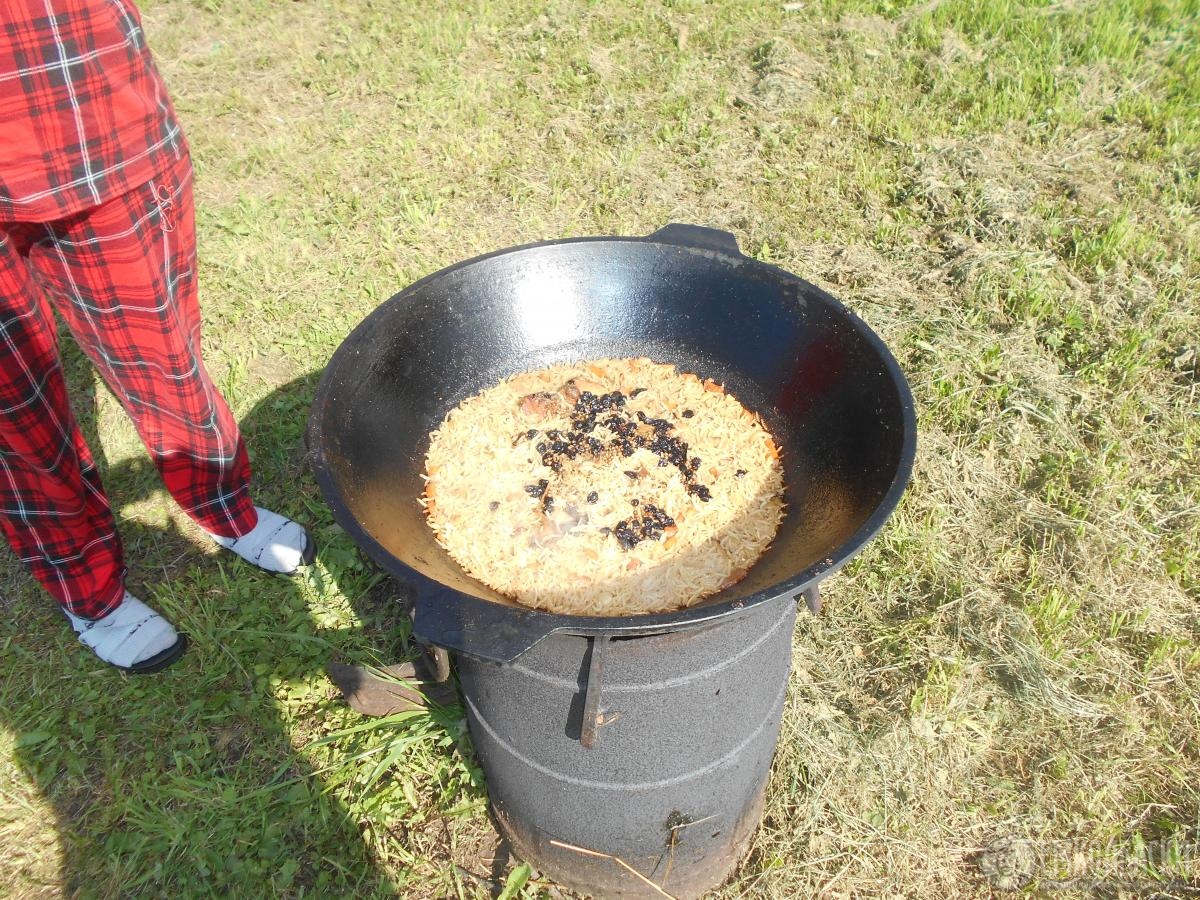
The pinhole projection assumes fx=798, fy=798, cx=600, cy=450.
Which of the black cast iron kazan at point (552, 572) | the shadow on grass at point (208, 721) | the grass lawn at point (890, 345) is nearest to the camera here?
the black cast iron kazan at point (552, 572)

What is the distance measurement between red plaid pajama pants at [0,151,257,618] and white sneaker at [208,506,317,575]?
0.24m

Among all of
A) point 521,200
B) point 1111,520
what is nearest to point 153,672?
point 521,200

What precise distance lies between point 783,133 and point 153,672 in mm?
6350

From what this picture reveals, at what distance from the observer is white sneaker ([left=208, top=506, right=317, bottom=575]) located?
4184mm

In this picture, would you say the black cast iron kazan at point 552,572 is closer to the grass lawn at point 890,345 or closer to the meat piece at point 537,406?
the meat piece at point 537,406

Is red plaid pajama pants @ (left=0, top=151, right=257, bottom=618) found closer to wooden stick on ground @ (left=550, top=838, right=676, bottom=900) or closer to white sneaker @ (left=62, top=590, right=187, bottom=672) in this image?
white sneaker @ (left=62, top=590, right=187, bottom=672)

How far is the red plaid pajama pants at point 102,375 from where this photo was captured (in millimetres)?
2883

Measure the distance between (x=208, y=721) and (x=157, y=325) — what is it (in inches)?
73.0

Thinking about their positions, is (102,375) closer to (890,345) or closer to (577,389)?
(577,389)

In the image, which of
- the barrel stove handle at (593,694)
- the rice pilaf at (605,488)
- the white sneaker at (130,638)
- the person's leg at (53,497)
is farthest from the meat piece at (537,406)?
the white sneaker at (130,638)

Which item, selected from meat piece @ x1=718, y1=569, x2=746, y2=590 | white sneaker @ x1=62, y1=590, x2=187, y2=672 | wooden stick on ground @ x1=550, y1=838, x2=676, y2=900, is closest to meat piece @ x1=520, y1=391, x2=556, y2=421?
→ meat piece @ x1=718, y1=569, x2=746, y2=590

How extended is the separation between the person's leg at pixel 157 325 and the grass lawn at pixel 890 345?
0.70 metres

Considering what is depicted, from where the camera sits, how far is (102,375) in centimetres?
341

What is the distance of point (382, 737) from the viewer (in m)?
3.62
